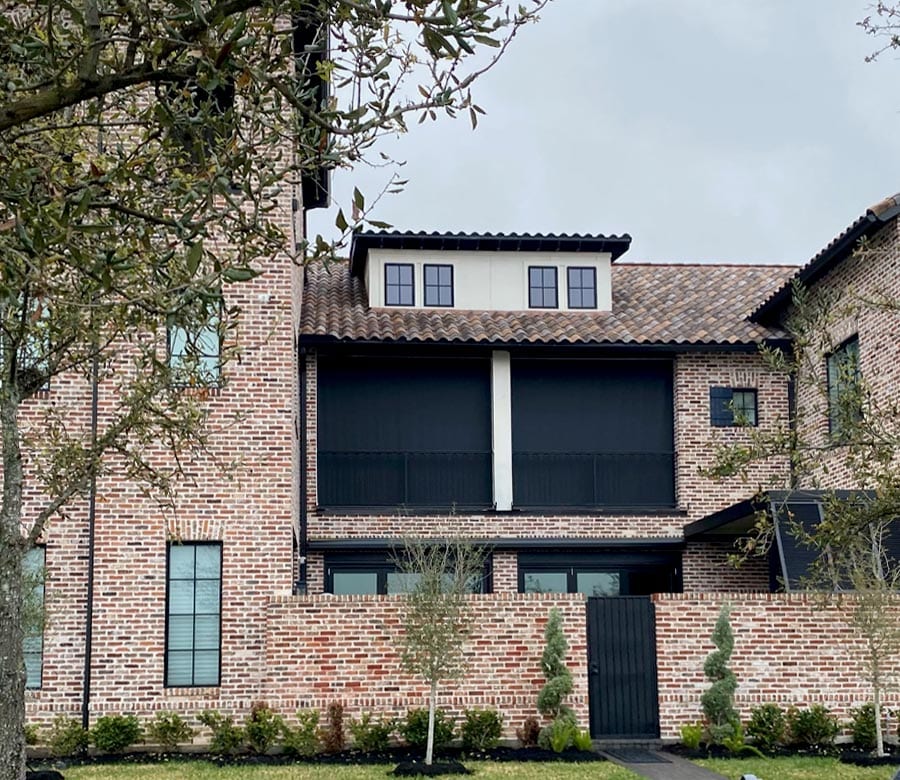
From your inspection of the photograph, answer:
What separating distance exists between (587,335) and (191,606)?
7.87m

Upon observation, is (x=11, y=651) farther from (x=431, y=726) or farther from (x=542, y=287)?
(x=542, y=287)

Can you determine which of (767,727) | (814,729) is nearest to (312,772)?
(767,727)

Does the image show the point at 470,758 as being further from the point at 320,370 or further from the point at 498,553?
the point at 320,370

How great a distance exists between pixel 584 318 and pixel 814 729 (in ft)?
28.0

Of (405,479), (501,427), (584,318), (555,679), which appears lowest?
(555,679)

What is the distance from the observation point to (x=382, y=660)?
676 inches

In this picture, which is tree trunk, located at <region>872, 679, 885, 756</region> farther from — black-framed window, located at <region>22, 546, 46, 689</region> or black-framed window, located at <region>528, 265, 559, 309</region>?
black-framed window, located at <region>22, 546, 46, 689</region>

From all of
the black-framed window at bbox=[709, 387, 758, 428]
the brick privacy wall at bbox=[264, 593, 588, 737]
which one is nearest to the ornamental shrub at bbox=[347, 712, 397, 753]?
the brick privacy wall at bbox=[264, 593, 588, 737]

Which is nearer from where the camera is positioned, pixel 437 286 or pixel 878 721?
pixel 878 721

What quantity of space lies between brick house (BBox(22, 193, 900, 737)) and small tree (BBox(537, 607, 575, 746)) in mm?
198

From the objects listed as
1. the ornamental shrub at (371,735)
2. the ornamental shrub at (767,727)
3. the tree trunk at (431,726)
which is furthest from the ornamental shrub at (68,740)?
the ornamental shrub at (767,727)

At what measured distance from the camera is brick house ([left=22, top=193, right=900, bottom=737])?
Answer: 17.4 metres

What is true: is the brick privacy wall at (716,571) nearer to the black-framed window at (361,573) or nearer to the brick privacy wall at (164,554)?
the black-framed window at (361,573)

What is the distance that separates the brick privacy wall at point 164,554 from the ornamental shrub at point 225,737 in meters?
0.83
